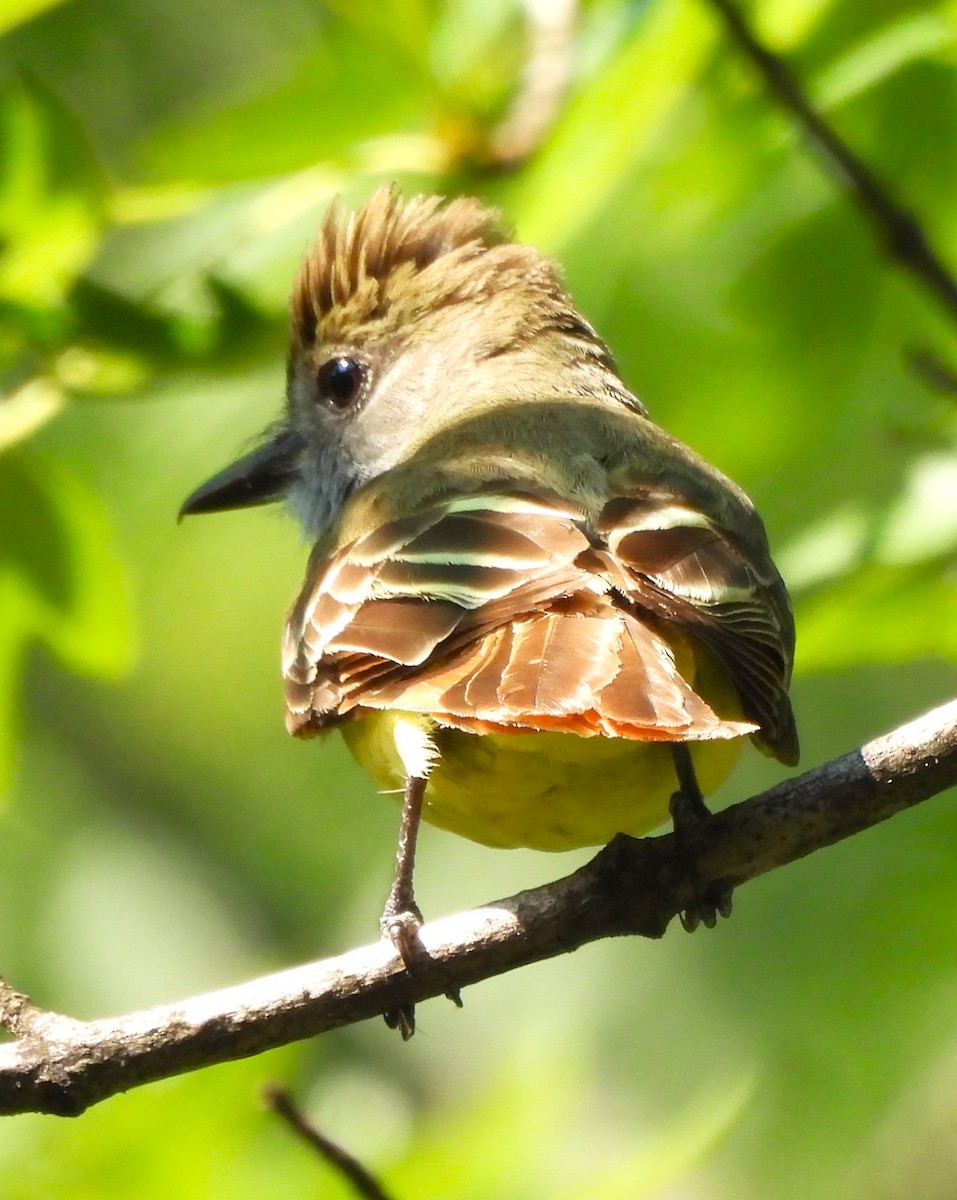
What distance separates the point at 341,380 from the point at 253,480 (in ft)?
1.37

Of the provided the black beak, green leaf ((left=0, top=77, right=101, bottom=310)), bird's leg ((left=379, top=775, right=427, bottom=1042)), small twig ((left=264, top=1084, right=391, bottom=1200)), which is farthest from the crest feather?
small twig ((left=264, top=1084, right=391, bottom=1200))

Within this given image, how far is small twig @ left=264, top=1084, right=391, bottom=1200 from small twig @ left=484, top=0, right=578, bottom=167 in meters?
2.42

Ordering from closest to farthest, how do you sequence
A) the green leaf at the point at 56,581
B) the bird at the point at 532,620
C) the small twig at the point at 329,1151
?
the small twig at the point at 329,1151, the bird at the point at 532,620, the green leaf at the point at 56,581

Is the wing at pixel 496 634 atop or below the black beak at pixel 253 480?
atop

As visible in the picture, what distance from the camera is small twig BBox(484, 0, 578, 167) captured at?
4516 millimetres

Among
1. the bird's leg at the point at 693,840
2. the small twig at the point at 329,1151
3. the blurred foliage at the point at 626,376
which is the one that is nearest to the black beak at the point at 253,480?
the blurred foliage at the point at 626,376

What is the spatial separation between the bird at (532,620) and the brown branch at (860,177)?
2.26 ft

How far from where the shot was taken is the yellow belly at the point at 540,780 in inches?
149

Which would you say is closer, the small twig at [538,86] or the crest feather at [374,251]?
the small twig at [538,86]

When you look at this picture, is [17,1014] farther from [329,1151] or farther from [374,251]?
[374,251]

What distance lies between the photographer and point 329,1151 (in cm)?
317

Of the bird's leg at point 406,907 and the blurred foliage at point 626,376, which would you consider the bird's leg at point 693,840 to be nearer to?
the blurred foliage at point 626,376

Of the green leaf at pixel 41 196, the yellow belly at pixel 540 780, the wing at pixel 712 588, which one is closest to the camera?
the wing at pixel 712 588

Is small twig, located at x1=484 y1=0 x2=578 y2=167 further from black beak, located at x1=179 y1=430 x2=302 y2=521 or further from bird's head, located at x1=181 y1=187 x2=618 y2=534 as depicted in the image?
black beak, located at x1=179 y1=430 x2=302 y2=521
